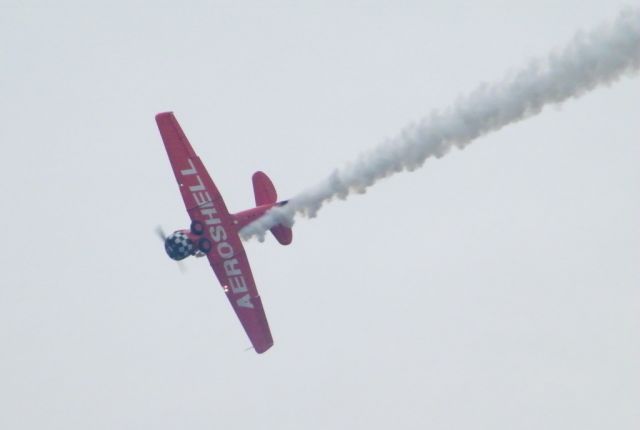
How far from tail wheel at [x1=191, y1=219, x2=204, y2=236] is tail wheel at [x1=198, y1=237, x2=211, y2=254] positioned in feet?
0.75

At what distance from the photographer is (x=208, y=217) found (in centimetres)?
3209

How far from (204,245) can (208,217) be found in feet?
2.74

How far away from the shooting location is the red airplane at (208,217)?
3197cm

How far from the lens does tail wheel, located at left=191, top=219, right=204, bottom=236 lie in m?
32.2

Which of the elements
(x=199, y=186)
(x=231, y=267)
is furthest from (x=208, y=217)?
(x=231, y=267)

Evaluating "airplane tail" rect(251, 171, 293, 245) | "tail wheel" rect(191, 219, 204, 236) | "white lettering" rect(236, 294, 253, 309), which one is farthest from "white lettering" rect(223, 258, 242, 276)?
"airplane tail" rect(251, 171, 293, 245)

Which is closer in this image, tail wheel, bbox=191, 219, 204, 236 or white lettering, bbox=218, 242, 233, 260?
tail wheel, bbox=191, 219, 204, 236

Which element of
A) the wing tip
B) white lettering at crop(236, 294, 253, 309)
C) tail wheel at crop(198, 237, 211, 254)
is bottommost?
white lettering at crop(236, 294, 253, 309)

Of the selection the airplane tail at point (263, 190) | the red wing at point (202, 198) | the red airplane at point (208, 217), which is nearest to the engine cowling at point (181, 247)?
the red airplane at point (208, 217)

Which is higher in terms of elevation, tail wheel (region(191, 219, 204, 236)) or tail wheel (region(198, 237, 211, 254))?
tail wheel (region(191, 219, 204, 236))

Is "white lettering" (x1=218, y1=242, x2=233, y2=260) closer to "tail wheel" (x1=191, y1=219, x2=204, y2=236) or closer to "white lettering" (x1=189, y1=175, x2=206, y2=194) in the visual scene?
"tail wheel" (x1=191, y1=219, x2=204, y2=236)

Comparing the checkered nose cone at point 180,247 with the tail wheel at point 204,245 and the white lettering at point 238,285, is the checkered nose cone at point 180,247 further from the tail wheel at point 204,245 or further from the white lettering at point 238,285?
the white lettering at point 238,285

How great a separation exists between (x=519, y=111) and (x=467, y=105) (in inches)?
69.1

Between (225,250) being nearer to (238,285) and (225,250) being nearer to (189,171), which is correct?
(238,285)
